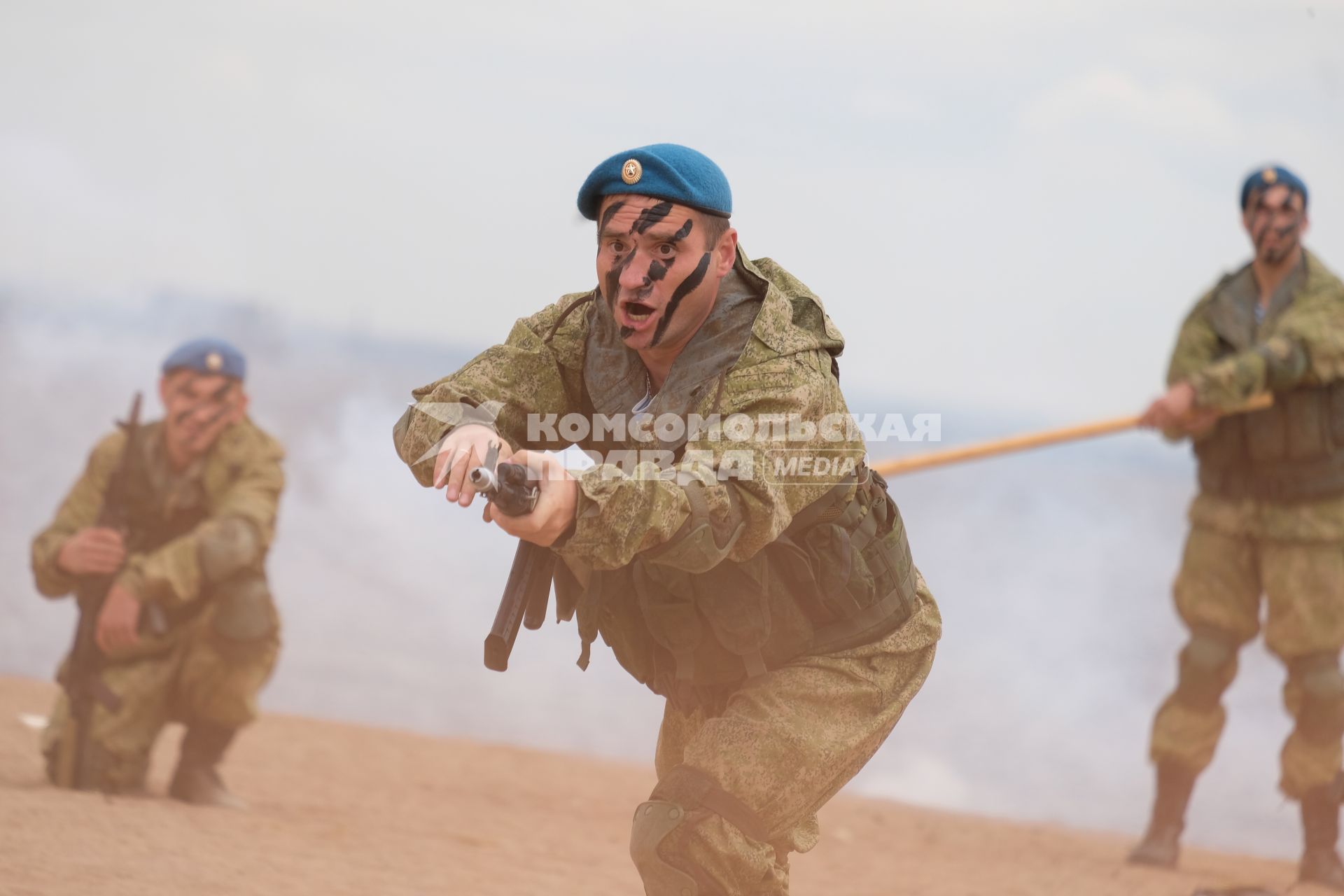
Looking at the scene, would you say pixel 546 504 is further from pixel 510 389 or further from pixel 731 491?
pixel 510 389

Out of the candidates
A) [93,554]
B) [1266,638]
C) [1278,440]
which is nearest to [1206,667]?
[1266,638]

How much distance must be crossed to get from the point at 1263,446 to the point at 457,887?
3.35 m

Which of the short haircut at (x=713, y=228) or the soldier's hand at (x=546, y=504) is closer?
the soldier's hand at (x=546, y=504)

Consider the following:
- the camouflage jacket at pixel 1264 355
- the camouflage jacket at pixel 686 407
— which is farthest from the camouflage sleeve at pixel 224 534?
the camouflage jacket at pixel 1264 355

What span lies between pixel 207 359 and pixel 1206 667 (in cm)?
389

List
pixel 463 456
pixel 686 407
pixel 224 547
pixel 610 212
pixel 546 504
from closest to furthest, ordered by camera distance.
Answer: pixel 546 504 → pixel 463 456 → pixel 686 407 → pixel 610 212 → pixel 224 547

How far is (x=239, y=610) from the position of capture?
613 centimetres

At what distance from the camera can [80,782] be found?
6.09 meters

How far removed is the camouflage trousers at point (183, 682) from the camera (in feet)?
20.2

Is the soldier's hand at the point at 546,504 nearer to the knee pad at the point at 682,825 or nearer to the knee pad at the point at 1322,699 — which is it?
the knee pad at the point at 682,825

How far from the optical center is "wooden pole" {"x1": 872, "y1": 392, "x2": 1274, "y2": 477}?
6137 mm

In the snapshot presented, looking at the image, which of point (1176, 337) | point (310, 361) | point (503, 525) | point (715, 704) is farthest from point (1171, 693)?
point (310, 361)

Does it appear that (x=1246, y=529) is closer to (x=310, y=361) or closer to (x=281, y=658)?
(x=281, y=658)

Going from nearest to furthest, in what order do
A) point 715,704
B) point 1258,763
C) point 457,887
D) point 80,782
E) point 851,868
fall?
point 715,704 → point 457,887 → point 80,782 → point 851,868 → point 1258,763
